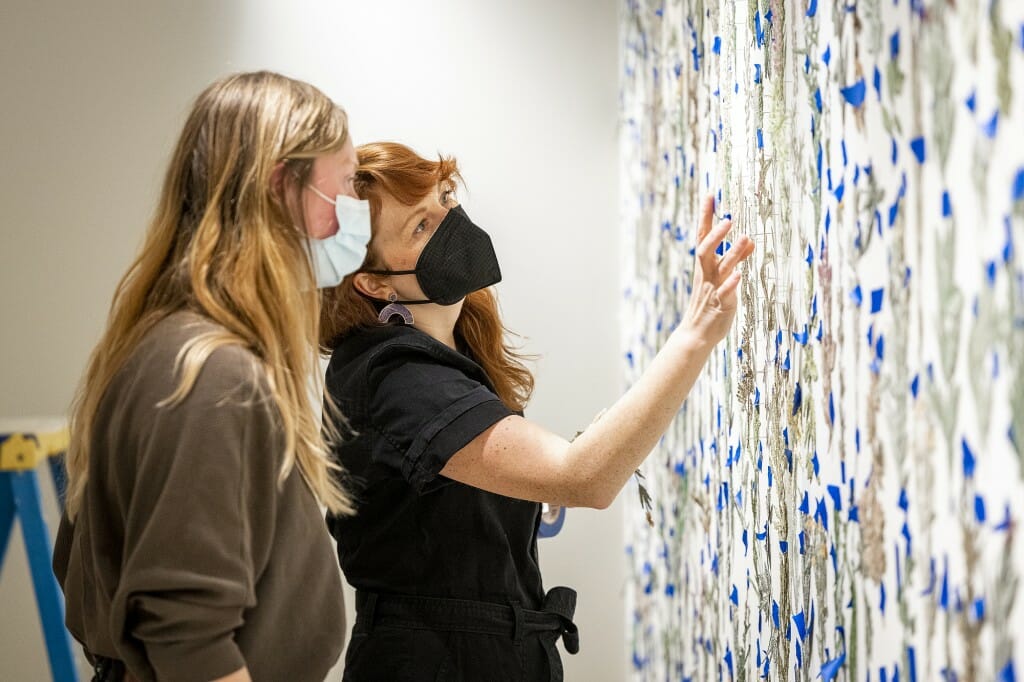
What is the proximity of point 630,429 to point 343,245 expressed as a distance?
1.55ft

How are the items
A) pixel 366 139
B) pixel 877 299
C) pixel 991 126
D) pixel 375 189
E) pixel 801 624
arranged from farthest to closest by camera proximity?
1. pixel 366 139
2. pixel 375 189
3. pixel 801 624
4. pixel 877 299
5. pixel 991 126

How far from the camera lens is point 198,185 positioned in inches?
45.9

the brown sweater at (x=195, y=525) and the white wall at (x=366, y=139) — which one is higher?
the white wall at (x=366, y=139)

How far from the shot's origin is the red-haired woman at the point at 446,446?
136cm

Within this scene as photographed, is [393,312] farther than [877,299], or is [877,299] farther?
[393,312]

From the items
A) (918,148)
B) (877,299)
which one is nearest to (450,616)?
(877,299)

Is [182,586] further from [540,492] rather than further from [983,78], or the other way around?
[983,78]

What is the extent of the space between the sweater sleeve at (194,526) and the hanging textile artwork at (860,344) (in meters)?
0.76

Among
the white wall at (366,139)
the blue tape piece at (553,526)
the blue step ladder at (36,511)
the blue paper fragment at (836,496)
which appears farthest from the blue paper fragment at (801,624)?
the white wall at (366,139)

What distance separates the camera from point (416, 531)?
155 centimetres

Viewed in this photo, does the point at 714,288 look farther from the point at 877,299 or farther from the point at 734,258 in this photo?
the point at 877,299

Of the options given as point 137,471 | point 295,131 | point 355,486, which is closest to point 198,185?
point 295,131

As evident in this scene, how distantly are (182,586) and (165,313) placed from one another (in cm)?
31

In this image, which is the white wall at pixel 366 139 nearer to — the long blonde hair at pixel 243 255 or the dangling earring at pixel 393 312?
the dangling earring at pixel 393 312
